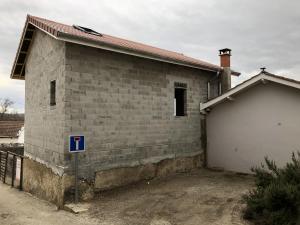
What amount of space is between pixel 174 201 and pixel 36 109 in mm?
6881

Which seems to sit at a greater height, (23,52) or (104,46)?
(23,52)

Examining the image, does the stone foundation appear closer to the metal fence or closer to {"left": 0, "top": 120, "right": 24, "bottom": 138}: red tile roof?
the metal fence

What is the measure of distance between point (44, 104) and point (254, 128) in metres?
8.00

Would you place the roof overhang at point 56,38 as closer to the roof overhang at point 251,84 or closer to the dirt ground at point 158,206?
the roof overhang at point 251,84

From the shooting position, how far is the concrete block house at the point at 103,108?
911 centimetres

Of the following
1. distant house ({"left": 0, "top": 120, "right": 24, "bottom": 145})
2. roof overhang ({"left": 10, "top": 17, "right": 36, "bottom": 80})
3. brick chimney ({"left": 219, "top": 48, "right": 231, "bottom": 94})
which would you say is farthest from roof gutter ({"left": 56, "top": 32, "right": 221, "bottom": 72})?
distant house ({"left": 0, "top": 120, "right": 24, "bottom": 145})

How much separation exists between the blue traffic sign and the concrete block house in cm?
52

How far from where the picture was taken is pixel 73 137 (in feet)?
27.8

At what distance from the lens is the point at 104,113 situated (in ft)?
32.0

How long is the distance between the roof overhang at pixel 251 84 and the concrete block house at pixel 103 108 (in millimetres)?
850

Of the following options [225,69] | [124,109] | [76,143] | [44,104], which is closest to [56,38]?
[76,143]

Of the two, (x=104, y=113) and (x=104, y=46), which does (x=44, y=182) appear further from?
(x=104, y=46)

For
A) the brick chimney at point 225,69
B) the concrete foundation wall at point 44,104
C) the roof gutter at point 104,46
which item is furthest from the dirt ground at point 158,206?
the brick chimney at point 225,69

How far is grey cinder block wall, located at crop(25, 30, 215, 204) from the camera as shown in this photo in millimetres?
9125
